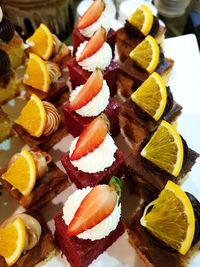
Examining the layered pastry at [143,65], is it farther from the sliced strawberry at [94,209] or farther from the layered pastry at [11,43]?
the sliced strawberry at [94,209]

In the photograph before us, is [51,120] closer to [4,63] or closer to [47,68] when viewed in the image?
[47,68]

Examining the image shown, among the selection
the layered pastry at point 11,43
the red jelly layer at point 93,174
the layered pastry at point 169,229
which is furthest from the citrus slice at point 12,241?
the layered pastry at point 11,43

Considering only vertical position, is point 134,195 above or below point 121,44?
below

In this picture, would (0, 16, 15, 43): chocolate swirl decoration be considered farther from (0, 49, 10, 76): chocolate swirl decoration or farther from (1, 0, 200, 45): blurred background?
(1, 0, 200, 45): blurred background

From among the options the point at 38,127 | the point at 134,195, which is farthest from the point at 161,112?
the point at 38,127

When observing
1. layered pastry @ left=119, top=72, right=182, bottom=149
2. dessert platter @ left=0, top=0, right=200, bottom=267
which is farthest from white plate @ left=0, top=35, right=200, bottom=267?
layered pastry @ left=119, top=72, right=182, bottom=149

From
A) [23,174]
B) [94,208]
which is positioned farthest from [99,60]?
[94,208]

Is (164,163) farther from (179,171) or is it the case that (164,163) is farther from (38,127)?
(38,127)
